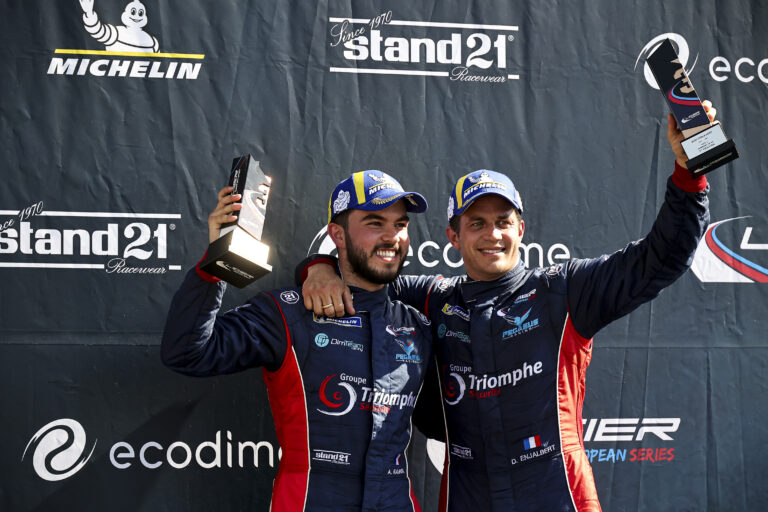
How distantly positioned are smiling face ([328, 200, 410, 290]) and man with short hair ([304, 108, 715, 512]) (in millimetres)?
108

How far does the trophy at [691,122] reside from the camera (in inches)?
68.1

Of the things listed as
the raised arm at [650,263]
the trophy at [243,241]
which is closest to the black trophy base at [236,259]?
the trophy at [243,241]

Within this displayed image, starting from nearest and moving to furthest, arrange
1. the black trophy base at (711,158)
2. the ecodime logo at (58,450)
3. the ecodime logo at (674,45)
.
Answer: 1. the black trophy base at (711,158)
2. the ecodime logo at (58,450)
3. the ecodime logo at (674,45)

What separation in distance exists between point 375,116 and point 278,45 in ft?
1.65

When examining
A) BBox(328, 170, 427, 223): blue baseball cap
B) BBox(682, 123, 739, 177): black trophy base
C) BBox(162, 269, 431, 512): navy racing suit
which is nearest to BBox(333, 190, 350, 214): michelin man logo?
BBox(328, 170, 427, 223): blue baseball cap

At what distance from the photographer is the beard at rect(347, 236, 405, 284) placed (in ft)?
7.00

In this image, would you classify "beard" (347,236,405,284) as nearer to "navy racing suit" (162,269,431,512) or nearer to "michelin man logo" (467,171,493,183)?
"navy racing suit" (162,269,431,512)

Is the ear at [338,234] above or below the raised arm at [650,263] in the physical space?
above

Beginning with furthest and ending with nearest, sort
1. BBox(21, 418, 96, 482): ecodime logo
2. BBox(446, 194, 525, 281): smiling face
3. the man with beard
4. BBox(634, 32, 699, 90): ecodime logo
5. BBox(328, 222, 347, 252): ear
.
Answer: BBox(634, 32, 699, 90): ecodime logo → BBox(21, 418, 96, 482): ecodime logo → BBox(328, 222, 347, 252): ear → BBox(446, 194, 525, 281): smiling face → the man with beard

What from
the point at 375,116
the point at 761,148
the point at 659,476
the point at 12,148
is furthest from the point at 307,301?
the point at 761,148

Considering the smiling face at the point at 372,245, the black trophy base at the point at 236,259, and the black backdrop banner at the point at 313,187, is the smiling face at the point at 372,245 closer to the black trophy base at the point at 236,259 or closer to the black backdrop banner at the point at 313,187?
the black trophy base at the point at 236,259

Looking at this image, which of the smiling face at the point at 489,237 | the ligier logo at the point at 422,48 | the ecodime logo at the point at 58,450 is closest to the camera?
the smiling face at the point at 489,237

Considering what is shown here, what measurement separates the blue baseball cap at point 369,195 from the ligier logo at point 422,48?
0.75 metres

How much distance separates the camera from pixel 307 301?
2.10m
